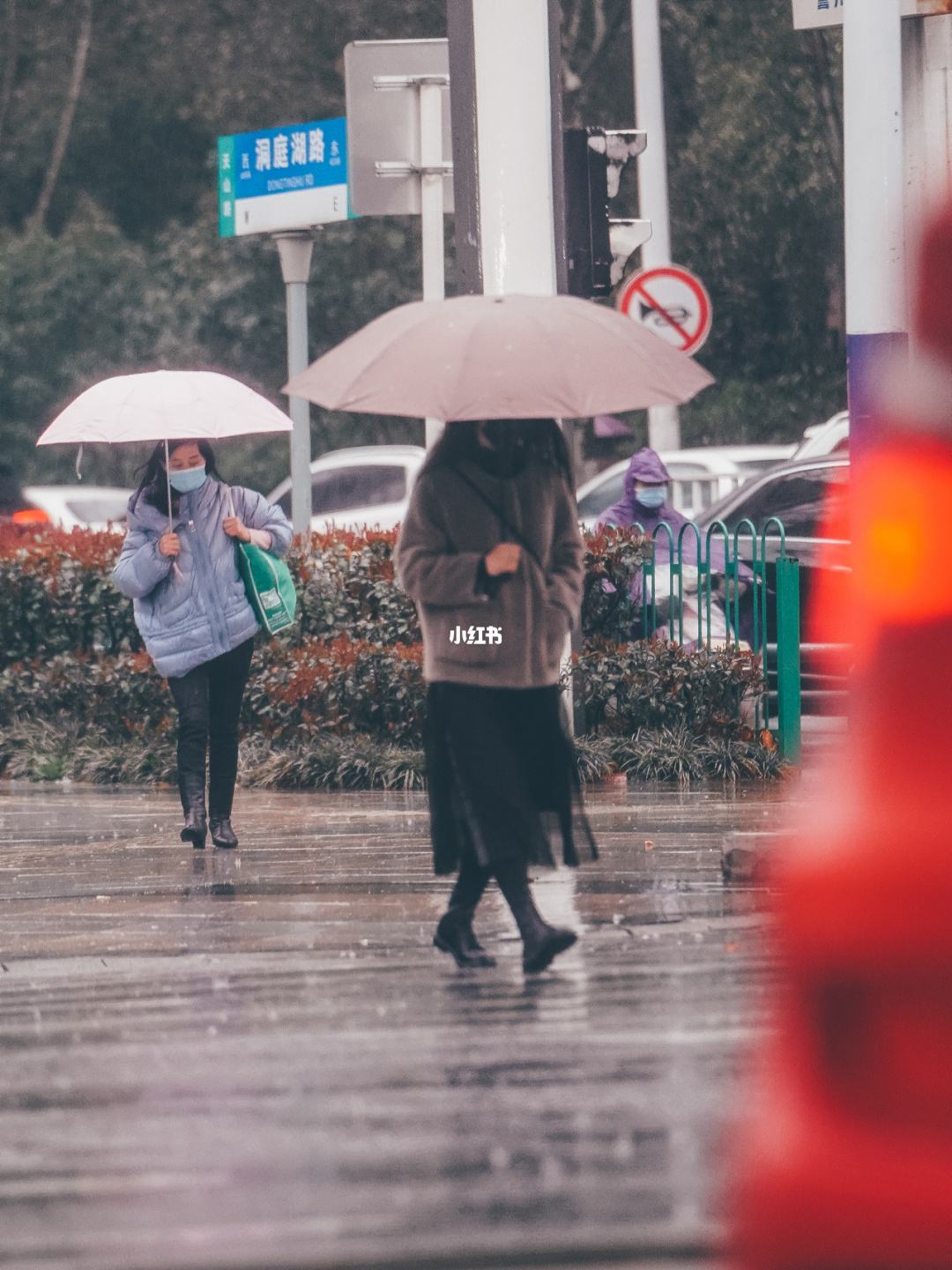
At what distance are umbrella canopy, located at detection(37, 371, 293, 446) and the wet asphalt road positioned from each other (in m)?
1.64

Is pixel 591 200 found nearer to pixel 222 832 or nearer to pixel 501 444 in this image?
pixel 222 832

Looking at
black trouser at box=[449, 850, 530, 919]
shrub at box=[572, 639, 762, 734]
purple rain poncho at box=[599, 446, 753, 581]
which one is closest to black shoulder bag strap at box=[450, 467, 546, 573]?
black trouser at box=[449, 850, 530, 919]

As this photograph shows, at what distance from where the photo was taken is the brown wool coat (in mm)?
6324

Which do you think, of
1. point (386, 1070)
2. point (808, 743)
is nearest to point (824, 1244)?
point (386, 1070)

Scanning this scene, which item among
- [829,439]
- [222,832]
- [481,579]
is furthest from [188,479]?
[829,439]

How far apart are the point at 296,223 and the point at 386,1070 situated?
8.54 metres

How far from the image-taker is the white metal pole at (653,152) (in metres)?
20.5

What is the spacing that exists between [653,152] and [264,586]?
39.7 ft

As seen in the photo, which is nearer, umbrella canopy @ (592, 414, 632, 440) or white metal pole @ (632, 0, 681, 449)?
white metal pole @ (632, 0, 681, 449)

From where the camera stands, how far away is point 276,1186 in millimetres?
4520

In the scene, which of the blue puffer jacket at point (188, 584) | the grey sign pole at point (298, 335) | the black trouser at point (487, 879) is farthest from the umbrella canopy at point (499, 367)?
the grey sign pole at point (298, 335)

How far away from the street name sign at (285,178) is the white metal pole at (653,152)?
22.8ft

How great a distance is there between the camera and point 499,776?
248 inches

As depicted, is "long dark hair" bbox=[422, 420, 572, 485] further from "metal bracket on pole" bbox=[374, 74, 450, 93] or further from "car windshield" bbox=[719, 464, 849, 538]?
"car windshield" bbox=[719, 464, 849, 538]
